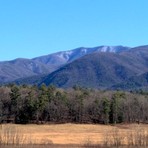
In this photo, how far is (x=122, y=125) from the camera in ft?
429

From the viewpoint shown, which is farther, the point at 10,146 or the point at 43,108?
the point at 43,108

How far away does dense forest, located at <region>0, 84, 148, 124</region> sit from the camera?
13262cm

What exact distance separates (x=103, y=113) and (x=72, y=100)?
10508mm

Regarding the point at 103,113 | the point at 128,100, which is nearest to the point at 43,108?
the point at 103,113

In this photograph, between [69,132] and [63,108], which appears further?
[63,108]

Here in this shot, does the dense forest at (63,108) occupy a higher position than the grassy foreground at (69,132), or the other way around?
the dense forest at (63,108)

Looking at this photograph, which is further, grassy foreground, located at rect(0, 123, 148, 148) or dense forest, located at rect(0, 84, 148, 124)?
dense forest, located at rect(0, 84, 148, 124)

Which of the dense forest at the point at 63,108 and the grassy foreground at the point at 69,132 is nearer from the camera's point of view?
the grassy foreground at the point at 69,132

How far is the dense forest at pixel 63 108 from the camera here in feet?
435

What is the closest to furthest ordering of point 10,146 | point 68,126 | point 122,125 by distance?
point 10,146, point 68,126, point 122,125

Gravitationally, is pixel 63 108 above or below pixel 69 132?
above

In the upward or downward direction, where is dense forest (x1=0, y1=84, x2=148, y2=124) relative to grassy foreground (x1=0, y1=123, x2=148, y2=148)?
upward

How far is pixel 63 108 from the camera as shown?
13775 cm

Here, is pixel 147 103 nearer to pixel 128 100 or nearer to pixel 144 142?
pixel 128 100
